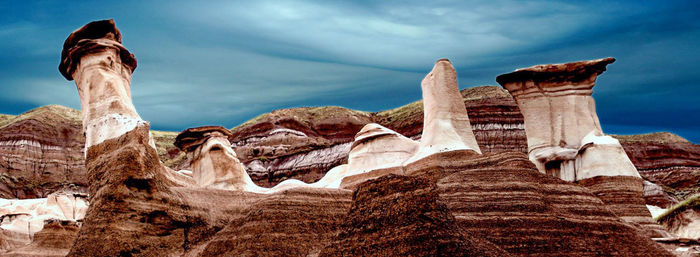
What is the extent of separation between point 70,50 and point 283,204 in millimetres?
8153

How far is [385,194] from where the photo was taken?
8.48m

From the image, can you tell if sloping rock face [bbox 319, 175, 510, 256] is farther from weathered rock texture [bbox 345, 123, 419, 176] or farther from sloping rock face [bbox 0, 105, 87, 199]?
sloping rock face [bbox 0, 105, 87, 199]

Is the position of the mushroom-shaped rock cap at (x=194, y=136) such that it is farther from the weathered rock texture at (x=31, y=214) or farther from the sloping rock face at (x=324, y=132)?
the sloping rock face at (x=324, y=132)

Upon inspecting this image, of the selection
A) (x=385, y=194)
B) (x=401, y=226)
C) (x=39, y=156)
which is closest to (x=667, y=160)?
(x=39, y=156)

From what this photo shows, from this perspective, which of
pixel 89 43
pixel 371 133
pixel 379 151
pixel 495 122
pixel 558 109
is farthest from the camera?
pixel 495 122

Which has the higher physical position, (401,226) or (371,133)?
(371,133)

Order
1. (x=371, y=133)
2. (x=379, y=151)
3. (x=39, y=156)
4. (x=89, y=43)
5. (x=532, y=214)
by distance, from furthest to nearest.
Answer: (x=39, y=156), (x=371, y=133), (x=379, y=151), (x=89, y=43), (x=532, y=214)

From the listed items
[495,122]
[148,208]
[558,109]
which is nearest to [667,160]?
[495,122]

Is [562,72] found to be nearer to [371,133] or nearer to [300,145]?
[371,133]

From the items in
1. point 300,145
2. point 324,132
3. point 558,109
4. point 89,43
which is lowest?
point 558,109

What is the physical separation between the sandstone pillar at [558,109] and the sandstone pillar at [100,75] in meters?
9.14

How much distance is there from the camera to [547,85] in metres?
18.5

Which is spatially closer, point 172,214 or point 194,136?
point 172,214

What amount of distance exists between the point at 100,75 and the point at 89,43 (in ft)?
2.75
